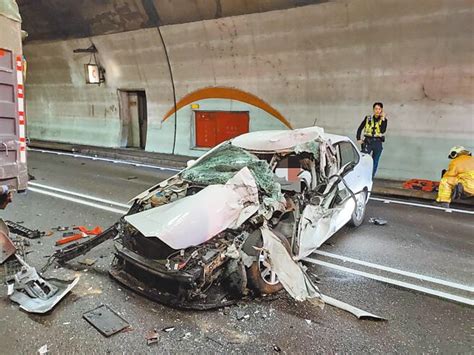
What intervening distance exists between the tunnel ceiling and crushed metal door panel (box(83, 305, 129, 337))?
28.3ft

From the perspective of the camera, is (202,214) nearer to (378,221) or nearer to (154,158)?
(378,221)

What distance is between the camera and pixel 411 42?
9.04 m

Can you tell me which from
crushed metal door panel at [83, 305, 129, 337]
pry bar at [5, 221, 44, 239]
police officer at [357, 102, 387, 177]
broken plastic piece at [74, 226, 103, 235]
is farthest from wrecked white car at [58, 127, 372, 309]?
police officer at [357, 102, 387, 177]

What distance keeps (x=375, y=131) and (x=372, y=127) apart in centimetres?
12

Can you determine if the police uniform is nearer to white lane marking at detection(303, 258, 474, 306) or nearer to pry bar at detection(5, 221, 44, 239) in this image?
white lane marking at detection(303, 258, 474, 306)

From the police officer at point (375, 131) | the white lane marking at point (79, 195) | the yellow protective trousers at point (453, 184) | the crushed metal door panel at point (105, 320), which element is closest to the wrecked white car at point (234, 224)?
the crushed metal door panel at point (105, 320)

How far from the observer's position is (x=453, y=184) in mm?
7859

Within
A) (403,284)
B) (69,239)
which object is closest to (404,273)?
(403,284)

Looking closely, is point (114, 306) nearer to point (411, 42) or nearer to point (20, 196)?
point (20, 196)

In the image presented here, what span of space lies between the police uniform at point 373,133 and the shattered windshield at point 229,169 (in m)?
4.80

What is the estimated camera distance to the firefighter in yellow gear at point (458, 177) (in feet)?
25.1

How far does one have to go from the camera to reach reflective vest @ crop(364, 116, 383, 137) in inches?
353

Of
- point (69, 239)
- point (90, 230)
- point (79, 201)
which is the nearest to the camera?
point (69, 239)

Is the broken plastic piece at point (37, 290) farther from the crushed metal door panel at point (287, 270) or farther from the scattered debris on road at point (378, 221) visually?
the scattered debris on road at point (378, 221)
